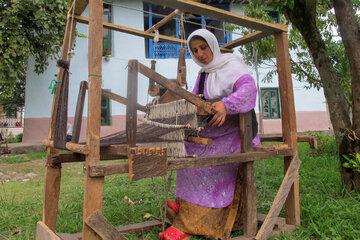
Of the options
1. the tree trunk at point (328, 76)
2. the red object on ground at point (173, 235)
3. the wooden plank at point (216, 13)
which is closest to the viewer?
the wooden plank at point (216, 13)

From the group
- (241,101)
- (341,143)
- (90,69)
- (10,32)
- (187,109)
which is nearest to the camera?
(90,69)

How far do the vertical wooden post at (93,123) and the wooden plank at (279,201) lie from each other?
4.38ft

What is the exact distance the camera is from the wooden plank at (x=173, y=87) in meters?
1.80

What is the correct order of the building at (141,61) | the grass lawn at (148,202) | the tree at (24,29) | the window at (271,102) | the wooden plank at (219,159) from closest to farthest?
1. the wooden plank at (219,159)
2. the grass lawn at (148,202)
3. the tree at (24,29)
4. the building at (141,61)
5. the window at (271,102)

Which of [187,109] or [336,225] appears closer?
[187,109]

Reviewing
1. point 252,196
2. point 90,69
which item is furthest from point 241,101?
point 90,69

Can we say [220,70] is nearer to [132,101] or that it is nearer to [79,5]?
[132,101]

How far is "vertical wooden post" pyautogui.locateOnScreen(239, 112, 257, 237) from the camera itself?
91.5 inches

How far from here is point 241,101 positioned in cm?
223

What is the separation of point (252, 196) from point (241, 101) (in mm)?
766

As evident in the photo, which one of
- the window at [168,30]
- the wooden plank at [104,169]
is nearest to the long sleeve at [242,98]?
the wooden plank at [104,169]

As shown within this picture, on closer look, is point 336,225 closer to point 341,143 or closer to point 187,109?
point 341,143

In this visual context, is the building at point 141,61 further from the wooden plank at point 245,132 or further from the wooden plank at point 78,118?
the wooden plank at point 245,132

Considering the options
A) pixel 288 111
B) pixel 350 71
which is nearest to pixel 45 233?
pixel 288 111
